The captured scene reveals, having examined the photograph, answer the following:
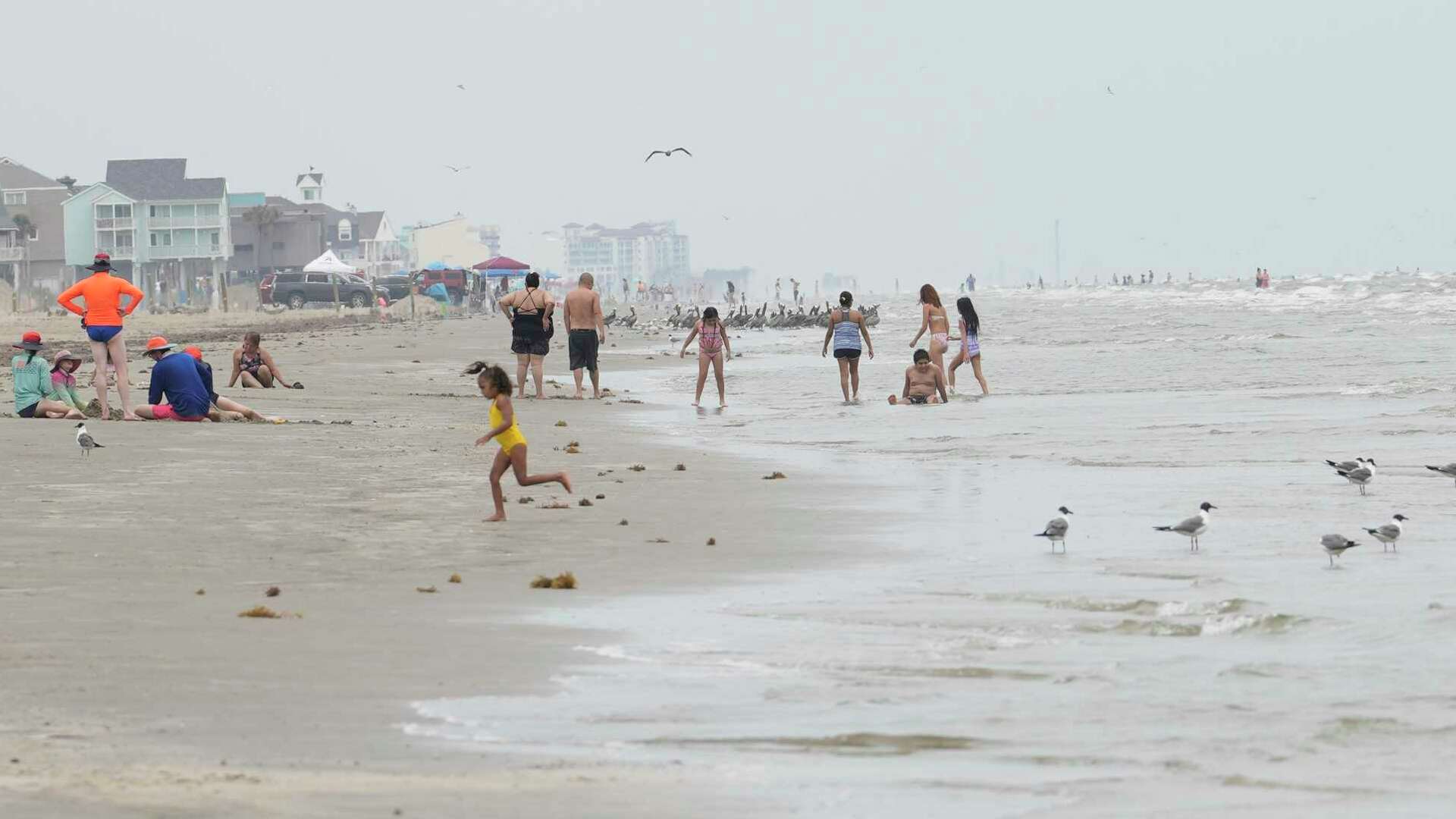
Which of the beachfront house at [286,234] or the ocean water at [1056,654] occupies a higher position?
the beachfront house at [286,234]

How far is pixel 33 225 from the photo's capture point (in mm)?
118000

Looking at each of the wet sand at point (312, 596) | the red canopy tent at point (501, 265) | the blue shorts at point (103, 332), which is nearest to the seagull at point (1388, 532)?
the wet sand at point (312, 596)

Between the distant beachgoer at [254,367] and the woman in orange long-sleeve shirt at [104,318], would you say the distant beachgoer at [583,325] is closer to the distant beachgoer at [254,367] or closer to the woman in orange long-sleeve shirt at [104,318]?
the distant beachgoer at [254,367]

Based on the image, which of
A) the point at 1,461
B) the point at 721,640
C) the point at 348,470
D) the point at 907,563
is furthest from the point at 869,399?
the point at 721,640

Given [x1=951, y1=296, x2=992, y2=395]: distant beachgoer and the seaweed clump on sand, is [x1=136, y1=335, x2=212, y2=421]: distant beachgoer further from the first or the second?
[x1=951, y1=296, x2=992, y2=395]: distant beachgoer

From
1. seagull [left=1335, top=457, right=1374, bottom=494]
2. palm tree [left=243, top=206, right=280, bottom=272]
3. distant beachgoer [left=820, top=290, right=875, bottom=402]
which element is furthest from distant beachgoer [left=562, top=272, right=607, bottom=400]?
palm tree [left=243, top=206, right=280, bottom=272]

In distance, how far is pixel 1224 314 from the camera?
235 feet

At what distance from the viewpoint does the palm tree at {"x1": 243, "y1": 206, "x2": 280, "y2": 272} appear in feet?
421

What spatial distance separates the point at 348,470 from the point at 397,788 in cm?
911

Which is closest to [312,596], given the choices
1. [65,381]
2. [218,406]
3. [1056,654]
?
[1056,654]

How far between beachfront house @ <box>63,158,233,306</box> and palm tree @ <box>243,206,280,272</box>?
19.9 feet

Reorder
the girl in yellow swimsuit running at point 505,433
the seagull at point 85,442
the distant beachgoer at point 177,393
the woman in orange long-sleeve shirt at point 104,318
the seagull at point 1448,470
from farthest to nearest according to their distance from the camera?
the woman in orange long-sleeve shirt at point 104,318 < the distant beachgoer at point 177,393 < the seagull at point 85,442 < the seagull at point 1448,470 < the girl in yellow swimsuit running at point 505,433

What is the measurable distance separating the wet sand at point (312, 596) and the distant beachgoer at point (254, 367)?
4.58m

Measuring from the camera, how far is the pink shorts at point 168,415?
17.6 metres
